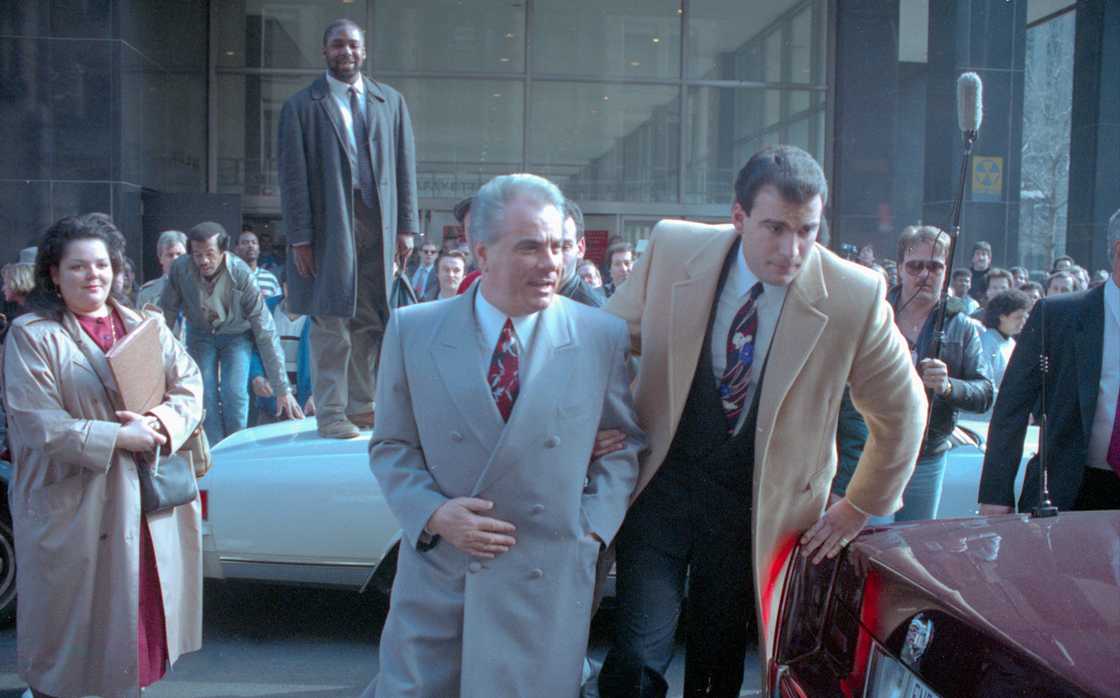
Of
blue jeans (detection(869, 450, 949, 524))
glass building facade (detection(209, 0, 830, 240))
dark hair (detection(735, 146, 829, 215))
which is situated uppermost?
glass building facade (detection(209, 0, 830, 240))

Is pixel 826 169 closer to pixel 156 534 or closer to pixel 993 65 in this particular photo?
pixel 993 65

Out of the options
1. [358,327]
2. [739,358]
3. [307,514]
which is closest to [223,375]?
[358,327]

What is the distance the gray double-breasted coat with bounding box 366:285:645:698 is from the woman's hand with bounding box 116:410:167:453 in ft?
4.68

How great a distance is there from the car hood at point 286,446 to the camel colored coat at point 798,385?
230cm

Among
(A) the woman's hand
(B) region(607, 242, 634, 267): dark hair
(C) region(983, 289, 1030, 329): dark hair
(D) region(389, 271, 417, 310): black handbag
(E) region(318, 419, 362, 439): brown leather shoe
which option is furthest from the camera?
(B) region(607, 242, 634, 267): dark hair

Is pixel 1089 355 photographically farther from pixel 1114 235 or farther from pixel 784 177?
pixel 784 177

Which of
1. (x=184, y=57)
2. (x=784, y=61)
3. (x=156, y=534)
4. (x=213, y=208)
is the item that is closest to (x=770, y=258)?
(x=156, y=534)

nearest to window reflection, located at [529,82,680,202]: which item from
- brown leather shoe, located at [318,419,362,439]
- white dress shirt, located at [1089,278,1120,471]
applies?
brown leather shoe, located at [318,419,362,439]

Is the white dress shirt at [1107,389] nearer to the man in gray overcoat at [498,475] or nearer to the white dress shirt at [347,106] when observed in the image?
the man in gray overcoat at [498,475]

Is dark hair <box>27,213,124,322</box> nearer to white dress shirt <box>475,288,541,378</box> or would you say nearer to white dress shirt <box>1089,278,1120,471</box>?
white dress shirt <box>475,288,541,378</box>

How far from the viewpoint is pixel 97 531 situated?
4.05 metres

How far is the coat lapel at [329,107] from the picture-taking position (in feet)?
18.8

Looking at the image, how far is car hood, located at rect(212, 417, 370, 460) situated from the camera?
5.34 m

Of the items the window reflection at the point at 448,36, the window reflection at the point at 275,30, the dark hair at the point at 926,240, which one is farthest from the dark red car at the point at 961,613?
the window reflection at the point at 275,30
